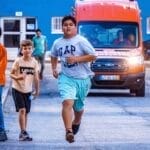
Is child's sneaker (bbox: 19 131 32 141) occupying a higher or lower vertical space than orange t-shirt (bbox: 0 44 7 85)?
lower

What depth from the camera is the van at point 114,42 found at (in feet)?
79.2

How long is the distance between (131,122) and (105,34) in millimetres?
8249

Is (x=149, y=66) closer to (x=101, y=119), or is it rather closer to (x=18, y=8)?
(x=18, y=8)

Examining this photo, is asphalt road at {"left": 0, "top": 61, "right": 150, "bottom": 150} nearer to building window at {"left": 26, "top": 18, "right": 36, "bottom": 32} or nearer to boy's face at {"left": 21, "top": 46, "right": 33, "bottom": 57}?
boy's face at {"left": 21, "top": 46, "right": 33, "bottom": 57}

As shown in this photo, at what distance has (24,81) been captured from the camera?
44.7 ft

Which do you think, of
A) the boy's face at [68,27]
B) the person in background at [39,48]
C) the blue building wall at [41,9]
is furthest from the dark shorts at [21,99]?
the blue building wall at [41,9]

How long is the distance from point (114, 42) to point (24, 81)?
444 inches

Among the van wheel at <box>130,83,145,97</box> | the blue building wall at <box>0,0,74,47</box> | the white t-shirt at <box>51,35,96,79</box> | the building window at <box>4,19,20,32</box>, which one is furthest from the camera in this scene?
the building window at <box>4,19,20,32</box>

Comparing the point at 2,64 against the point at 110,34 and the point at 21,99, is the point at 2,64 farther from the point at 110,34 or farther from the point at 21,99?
the point at 110,34

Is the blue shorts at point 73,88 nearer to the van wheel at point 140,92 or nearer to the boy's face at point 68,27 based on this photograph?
the boy's face at point 68,27

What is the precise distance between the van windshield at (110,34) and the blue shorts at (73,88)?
469 inches

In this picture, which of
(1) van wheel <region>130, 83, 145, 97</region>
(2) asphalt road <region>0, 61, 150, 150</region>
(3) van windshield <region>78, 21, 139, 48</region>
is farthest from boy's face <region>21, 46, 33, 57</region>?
(1) van wheel <region>130, 83, 145, 97</region>

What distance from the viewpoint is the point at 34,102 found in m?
22.1

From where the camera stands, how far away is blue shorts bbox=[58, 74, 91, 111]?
40.4 feet
